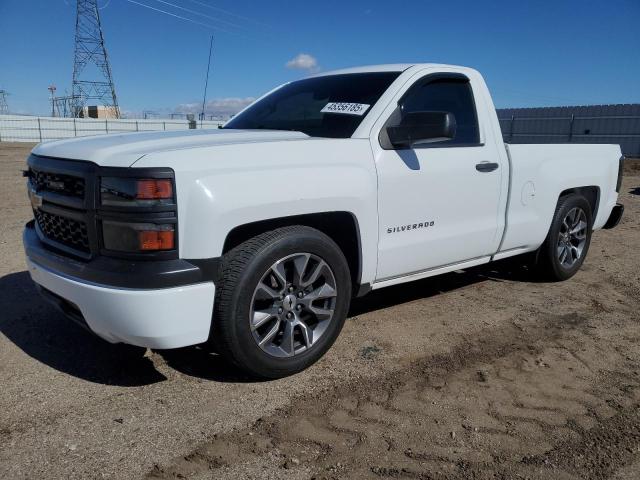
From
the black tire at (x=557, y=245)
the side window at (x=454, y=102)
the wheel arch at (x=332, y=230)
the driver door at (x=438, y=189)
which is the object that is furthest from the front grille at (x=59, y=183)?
the black tire at (x=557, y=245)

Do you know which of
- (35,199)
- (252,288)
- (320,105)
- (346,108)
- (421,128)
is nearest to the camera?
(252,288)

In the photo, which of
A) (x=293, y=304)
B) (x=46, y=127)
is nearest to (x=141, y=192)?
(x=293, y=304)

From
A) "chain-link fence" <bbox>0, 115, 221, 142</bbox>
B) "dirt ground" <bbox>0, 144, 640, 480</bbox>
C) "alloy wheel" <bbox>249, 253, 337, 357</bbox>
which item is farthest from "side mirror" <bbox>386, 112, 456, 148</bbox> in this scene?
"chain-link fence" <bbox>0, 115, 221, 142</bbox>

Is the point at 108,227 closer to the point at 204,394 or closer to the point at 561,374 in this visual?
the point at 204,394

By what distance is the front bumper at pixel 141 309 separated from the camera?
8.71 feet

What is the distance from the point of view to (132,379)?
3.27 m

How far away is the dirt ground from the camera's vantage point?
8.20ft

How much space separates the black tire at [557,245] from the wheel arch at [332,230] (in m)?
2.38

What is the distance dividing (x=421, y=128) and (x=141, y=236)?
1859 mm

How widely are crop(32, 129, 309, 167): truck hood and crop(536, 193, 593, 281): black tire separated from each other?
2.77 meters

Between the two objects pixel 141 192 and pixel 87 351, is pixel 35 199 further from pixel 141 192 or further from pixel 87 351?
pixel 141 192

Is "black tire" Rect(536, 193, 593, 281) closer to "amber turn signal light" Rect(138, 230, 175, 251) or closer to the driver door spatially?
the driver door

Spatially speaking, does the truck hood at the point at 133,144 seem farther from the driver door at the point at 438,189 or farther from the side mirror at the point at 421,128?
the driver door at the point at 438,189

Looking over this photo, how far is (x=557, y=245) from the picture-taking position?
5246 millimetres
